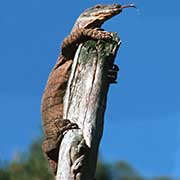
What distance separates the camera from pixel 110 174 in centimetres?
2605

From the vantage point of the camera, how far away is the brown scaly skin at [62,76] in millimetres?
5454

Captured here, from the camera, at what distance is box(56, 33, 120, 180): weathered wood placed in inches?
201

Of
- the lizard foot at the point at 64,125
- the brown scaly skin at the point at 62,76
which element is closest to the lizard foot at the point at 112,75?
the brown scaly skin at the point at 62,76

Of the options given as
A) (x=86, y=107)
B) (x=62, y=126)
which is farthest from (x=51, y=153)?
(x=86, y=107)

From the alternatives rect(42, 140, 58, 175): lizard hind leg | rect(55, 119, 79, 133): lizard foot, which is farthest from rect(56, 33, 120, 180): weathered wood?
rect(42, 140, 58, 175): lizard hind leg

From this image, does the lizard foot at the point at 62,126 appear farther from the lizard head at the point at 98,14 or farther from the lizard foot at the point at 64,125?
the lizard head at the point at 98,14

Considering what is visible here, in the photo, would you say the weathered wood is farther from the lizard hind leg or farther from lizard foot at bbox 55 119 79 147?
the lizard hind leg

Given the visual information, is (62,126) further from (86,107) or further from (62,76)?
(62,76)

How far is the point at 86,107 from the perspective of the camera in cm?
524

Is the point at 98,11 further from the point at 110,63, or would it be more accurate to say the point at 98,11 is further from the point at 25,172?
the point at 25,172

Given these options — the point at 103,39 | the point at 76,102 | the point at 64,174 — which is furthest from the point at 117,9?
the point at 64,174

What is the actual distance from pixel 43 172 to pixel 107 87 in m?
19.5

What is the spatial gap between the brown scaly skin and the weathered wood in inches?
2.8

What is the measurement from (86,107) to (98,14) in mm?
1046
